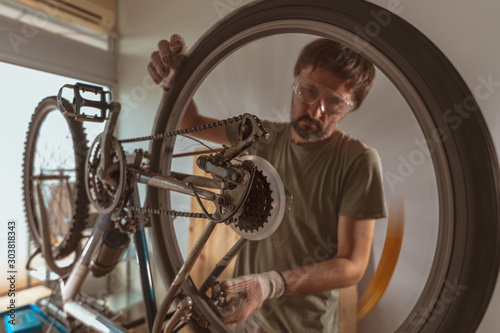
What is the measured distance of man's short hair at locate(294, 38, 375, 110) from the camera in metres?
0.59

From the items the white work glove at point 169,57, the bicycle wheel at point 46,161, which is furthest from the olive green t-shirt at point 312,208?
the bicycle wheel at point 46,161

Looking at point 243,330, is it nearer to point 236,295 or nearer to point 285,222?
point 236,295

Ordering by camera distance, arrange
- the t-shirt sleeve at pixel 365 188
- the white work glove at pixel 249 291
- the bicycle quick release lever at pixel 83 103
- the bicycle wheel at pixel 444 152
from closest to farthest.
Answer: the bicycle wheel at pixel 444 152 < the t-shirt sleeve at pixel 365 188 < the white work glove at pixel 249 291 < the bicycle quick release lever at pixel 83 103

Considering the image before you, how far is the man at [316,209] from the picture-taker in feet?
1.97

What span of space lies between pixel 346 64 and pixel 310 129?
155mm

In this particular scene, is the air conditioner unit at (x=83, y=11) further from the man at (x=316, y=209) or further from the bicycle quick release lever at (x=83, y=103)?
the man at (x=316, y=209)

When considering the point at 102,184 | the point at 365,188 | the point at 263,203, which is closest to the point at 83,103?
the point at 102,184

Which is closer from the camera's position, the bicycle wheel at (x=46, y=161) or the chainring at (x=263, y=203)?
the chainring at (x=263, y=203)

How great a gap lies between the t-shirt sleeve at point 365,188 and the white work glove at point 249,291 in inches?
10.1

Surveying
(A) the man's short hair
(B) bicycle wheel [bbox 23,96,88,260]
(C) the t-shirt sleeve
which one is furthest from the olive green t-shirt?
(B) bicycle wheel [bbox 23,96,88,260]

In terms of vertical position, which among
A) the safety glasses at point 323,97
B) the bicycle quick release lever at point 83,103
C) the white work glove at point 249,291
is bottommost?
the white work glove at point 249,291

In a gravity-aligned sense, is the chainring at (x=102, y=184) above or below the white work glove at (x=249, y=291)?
above

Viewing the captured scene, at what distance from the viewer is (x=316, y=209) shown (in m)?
0.66

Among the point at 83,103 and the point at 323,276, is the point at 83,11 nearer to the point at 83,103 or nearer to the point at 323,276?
the point at 83,103
